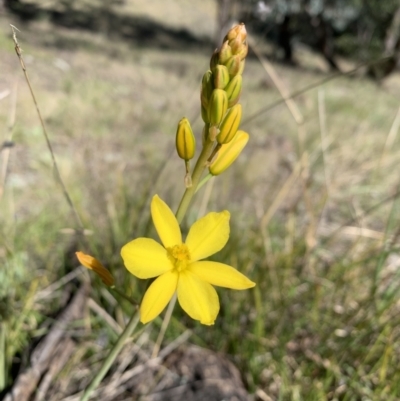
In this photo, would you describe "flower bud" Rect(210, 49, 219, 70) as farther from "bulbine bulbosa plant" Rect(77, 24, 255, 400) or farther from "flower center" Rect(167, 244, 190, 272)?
"flower center" Rect(167, 244, 190, 272)

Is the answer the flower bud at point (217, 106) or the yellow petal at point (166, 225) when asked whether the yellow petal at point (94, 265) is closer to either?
the yellow petal at point (166, 225)

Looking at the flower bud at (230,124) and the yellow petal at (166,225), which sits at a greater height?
the flower bud at (230,124)

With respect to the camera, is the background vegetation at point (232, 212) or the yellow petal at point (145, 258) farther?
the background vegetation at point (232, 212)

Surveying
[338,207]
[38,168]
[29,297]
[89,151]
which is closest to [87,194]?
[38,168]

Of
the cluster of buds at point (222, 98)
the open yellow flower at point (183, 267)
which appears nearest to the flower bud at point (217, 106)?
the cluster of buds at point (222, 98)

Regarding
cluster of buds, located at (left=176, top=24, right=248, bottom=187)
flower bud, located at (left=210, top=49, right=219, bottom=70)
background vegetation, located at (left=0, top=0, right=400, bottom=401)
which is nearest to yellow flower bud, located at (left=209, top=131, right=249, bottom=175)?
cluster of buds, located at (left=176, top=24, right=248, bottom=187)

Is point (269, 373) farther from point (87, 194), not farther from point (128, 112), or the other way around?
point (128, 112)

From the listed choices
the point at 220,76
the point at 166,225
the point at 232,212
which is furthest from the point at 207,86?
the point at 232,212
